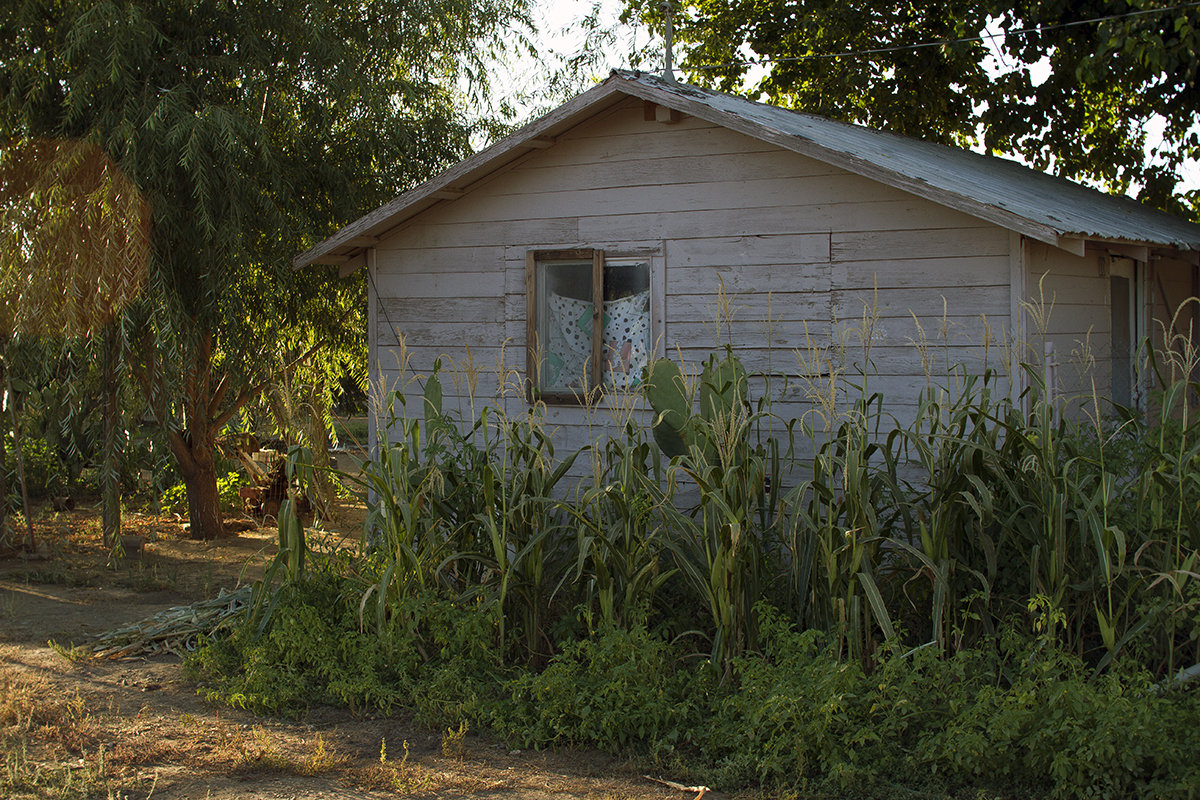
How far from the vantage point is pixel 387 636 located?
5.12 metres

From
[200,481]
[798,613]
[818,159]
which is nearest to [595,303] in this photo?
[818,159]

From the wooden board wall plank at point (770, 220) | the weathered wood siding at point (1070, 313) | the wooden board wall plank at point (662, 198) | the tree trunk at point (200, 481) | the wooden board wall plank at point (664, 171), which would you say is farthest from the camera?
the tree trunk at point (200, 481)

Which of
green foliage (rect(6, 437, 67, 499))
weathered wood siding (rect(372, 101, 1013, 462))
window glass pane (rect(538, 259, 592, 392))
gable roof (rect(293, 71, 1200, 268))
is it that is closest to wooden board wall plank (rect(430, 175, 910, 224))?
weathered wood siding (rect(372, 101, 1013, 462))

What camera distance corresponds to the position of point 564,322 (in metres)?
7.40

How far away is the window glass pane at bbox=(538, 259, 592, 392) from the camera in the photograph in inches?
289

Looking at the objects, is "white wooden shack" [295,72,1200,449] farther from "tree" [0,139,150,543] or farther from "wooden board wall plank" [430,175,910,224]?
"tree" [0,139,150,543]

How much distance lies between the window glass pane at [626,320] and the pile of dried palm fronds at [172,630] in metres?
2.84

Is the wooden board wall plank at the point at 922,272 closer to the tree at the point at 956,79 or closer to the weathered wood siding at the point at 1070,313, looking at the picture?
the weathered wood siding at the point at 1070,313

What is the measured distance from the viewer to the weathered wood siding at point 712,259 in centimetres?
619

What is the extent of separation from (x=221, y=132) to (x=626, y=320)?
370 centimetres

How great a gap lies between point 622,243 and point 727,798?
4141 mm

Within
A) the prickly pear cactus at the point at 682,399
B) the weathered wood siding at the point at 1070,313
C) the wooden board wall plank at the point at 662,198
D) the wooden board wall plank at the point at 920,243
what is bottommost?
the prickly pear cactus at the point at 682,399

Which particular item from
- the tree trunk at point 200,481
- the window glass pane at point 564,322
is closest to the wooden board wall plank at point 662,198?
the window glass pane at point 564,322

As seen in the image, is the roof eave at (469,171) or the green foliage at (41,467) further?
the green foliage at (41,467)
